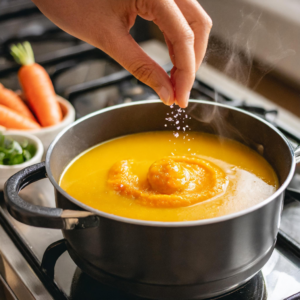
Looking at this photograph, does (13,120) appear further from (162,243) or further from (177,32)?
(162,243)

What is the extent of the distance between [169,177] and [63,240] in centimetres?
29

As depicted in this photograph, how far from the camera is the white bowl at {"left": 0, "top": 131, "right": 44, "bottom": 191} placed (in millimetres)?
1089

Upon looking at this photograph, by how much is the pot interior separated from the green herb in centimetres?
22

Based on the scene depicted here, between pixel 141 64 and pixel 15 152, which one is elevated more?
pixel 141 64

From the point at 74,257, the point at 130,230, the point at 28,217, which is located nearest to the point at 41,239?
the point at 74,257

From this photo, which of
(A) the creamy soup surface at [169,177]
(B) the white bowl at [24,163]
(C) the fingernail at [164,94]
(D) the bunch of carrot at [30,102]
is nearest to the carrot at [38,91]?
(D) the bunch of carrot at [30,102]

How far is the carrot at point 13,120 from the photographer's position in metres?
1.35

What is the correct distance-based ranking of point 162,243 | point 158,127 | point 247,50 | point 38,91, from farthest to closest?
point 38,91 → point 158,127 → point 247,50 → point 162,243

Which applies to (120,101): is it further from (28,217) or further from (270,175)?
(28,217)

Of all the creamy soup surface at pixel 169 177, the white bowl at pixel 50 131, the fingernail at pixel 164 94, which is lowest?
the white bowl at pixel 50 131

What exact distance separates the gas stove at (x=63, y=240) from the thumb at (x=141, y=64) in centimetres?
41

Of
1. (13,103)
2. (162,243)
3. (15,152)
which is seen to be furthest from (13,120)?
(162,243)

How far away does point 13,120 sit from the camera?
135 cm

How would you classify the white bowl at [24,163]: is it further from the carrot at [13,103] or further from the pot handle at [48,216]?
the pot handle at [48,216]
